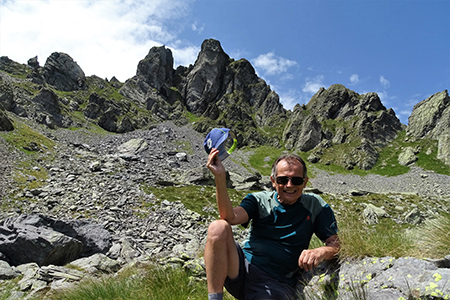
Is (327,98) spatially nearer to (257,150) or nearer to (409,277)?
(257,150)

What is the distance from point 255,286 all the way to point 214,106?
139683mm

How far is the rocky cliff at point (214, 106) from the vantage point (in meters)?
84.8

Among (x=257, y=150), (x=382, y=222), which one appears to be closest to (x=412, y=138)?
(x=257, y=150)

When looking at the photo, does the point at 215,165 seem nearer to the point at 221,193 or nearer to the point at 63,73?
the point at 221,193

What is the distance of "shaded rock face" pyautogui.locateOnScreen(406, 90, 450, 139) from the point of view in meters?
82.6

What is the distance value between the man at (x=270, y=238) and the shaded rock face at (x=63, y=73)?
15661 centimetres

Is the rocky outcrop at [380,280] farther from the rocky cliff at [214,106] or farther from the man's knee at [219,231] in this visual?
the rocky cliff at [214,106]

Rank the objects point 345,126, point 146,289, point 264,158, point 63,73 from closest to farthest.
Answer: point 146,289
point 264,158
point 345,126
point 63,73

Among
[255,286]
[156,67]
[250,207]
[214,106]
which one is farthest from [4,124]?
[156,67]

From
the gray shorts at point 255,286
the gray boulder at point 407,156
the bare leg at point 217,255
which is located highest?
the gray boulder at point 407,156

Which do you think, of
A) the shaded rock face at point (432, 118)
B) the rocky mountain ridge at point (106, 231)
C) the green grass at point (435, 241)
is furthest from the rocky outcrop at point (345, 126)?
the green grass at point (435, 241)

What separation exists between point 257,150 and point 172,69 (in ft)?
351

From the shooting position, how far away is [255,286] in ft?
12.1

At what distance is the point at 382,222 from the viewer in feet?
66.0
